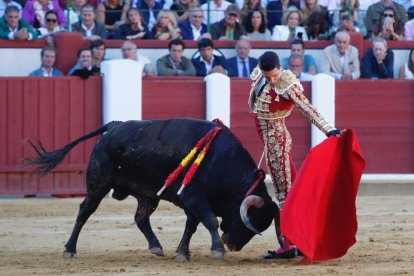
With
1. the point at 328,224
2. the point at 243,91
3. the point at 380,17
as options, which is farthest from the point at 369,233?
the point at 380,17

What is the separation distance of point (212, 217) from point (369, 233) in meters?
2.11

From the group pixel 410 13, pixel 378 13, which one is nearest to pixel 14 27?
pixel 378 13

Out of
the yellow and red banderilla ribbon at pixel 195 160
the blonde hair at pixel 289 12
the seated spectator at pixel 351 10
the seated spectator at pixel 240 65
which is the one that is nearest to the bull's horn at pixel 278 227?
the yellow and red banderilla ribbon at pixel 195 160

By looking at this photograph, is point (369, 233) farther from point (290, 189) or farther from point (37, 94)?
point (37, 94)

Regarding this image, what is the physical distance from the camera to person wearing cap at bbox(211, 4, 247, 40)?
41.5ft

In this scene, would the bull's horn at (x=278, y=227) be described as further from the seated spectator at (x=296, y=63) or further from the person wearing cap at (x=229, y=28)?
the person wearing cap at (x=229, y=28)

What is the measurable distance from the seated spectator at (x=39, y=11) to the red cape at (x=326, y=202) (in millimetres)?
5931

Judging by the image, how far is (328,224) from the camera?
7.09m

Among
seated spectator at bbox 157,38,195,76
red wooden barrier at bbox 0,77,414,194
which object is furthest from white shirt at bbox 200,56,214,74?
red wooden barrier at bbox 0,77,414,194

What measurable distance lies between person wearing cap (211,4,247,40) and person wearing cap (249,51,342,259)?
538 cm

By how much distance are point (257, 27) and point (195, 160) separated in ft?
19.2

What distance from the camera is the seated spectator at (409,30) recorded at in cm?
1332

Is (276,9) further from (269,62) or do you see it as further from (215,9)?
(269,62)

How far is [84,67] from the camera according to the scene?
12.1 meters
